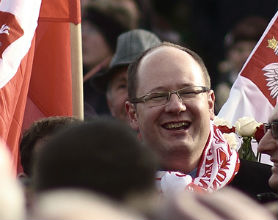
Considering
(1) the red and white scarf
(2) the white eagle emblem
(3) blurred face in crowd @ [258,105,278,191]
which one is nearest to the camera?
(3) blurred face in crowd @ [258,105,278,191]

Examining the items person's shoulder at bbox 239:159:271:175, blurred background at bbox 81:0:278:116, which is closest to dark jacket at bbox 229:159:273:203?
person's shoulder at bbox 239:159:271:175

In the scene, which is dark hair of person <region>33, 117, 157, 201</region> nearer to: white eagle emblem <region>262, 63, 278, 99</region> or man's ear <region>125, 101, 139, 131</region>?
man's ear <region>125, 101, 139, 131</region>

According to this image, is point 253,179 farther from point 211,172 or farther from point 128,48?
point 128,48

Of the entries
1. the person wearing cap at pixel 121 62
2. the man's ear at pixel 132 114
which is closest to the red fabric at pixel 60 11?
the man's ear at pixel 132 114

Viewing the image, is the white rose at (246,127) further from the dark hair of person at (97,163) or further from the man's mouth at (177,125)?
the dark hair of person at (97,163)

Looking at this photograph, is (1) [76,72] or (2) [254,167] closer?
(2) [254,167]

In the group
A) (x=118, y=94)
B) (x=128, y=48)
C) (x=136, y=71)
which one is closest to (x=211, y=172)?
(x=136, y=71)

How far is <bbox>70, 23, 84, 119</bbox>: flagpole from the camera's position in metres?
5.65

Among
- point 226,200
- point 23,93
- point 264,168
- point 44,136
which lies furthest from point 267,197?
point 226,200

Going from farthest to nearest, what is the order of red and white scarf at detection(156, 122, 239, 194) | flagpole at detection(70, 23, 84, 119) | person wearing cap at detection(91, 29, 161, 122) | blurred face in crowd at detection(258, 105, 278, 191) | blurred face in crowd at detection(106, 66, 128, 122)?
person wearing cap at detection(91, 29, 161, 122)
blurred face in crowd at detection(106, 66, 128, 122)
flagpole at detection(70, 23, 84, 119)
red and white scarf at detection(156, 122, 239, 194)
blurred face in crowd at detection(258, 105, 278, 191)

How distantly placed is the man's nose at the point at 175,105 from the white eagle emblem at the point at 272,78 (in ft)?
4.87

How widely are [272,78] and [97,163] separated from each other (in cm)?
418

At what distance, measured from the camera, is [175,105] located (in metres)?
5.07

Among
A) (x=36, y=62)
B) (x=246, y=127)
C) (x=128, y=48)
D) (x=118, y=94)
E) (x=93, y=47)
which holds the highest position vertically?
(x=93, y=47)
